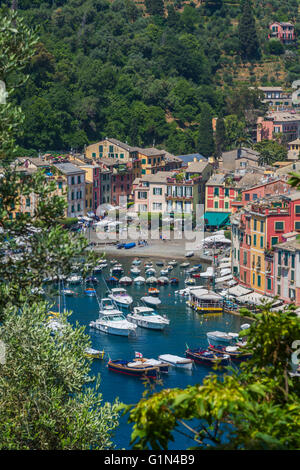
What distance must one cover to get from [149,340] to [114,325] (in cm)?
228

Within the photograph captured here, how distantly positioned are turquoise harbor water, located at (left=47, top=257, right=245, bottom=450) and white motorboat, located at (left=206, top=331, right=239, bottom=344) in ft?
1.13

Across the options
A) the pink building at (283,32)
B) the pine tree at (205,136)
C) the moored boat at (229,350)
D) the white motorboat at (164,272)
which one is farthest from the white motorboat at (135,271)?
the pink building at (283,32)

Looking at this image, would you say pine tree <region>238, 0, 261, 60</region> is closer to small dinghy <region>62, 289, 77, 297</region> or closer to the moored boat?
small dinghy <region>62, 289, 77, 297</region>

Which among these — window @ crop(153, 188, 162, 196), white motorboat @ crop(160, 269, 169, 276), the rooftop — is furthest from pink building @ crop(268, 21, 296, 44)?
white motorboat @ crop(160, 269, 169, 276)

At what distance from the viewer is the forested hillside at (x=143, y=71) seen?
92.7m

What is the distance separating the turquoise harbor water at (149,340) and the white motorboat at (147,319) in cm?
31

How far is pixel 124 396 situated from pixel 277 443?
89.3 ft

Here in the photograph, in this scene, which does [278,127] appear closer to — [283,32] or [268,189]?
[283,32]

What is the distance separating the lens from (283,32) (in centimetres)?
12719

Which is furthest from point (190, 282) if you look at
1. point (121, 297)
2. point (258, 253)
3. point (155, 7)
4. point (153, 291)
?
point (155, 7)

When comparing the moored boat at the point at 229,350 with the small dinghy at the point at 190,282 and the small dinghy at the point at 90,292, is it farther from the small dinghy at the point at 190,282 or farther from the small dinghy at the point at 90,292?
the small dinghy at the point at 190,282

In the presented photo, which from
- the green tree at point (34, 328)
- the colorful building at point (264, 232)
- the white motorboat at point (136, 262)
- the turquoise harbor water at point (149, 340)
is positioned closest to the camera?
the green tree at point (34, 328)

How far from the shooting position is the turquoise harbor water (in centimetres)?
3675

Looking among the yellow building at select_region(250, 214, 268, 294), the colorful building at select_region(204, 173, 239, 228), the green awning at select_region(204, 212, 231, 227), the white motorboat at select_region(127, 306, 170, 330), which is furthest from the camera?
the colorful building at select_region(204, 173, 239, 228)
